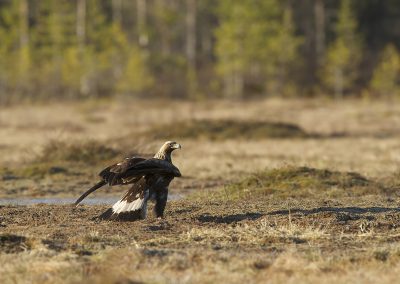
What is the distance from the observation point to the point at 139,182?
1119 centimetres

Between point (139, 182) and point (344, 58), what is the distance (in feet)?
177

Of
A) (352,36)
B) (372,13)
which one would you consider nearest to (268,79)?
(352,36)

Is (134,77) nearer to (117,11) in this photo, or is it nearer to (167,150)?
(117,11)

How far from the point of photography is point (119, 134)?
3291 cm

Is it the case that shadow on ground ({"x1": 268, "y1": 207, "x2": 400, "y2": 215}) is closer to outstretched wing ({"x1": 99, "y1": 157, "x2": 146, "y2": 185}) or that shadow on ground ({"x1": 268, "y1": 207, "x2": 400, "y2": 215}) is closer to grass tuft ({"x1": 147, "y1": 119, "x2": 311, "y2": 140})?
outstretched wing ({"x1": 99, "y1": 157, "x2": 146, "y2": 185})

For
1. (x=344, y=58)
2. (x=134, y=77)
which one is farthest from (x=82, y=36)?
(x=344, y=58)

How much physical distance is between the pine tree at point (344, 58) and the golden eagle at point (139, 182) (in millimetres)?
53562

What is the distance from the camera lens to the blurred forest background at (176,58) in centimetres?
6178

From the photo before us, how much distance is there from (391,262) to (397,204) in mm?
4829

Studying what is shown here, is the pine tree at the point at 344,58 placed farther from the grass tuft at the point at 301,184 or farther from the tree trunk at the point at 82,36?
the grass tuft at the point at 301,184

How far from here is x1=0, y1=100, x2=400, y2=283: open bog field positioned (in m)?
8.14

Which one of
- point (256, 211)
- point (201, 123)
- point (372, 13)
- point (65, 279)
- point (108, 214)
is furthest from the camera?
point (372, 13)

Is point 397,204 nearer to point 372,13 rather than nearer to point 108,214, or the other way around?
point 108,214

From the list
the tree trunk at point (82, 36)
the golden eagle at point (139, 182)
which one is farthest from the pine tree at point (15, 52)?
the golden eagle at point (139, 182)
